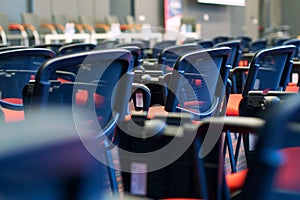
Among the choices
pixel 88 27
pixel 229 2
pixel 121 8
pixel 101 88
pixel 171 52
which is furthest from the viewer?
pixel 229 2

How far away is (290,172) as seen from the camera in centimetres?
92

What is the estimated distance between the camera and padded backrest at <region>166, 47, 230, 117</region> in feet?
7.03

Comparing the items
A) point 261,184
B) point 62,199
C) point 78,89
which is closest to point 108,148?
point 78,89

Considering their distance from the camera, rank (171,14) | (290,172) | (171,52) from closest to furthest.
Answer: (290,172) → (171,52) → (171,14)

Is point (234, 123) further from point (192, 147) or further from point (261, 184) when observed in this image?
point (261, 184)

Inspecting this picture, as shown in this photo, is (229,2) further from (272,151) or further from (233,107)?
(272,151)

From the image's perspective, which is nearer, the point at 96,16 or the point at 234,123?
the point at 234,123

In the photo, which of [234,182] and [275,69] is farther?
[275,69]

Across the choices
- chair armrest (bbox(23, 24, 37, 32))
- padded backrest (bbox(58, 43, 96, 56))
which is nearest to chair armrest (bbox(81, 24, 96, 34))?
chair armrest (bbox(23, 24, 37, 32))

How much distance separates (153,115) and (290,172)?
332 millimetres

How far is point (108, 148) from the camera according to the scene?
6.26ft

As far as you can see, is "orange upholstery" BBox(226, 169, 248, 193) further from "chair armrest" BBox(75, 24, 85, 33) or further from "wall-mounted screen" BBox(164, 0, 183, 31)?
"wall-mounted screen" BBox(164, 0, 183, 31)

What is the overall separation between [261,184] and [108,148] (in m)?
1.21

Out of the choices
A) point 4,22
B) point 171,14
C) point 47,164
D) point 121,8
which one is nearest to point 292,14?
point 171,14
